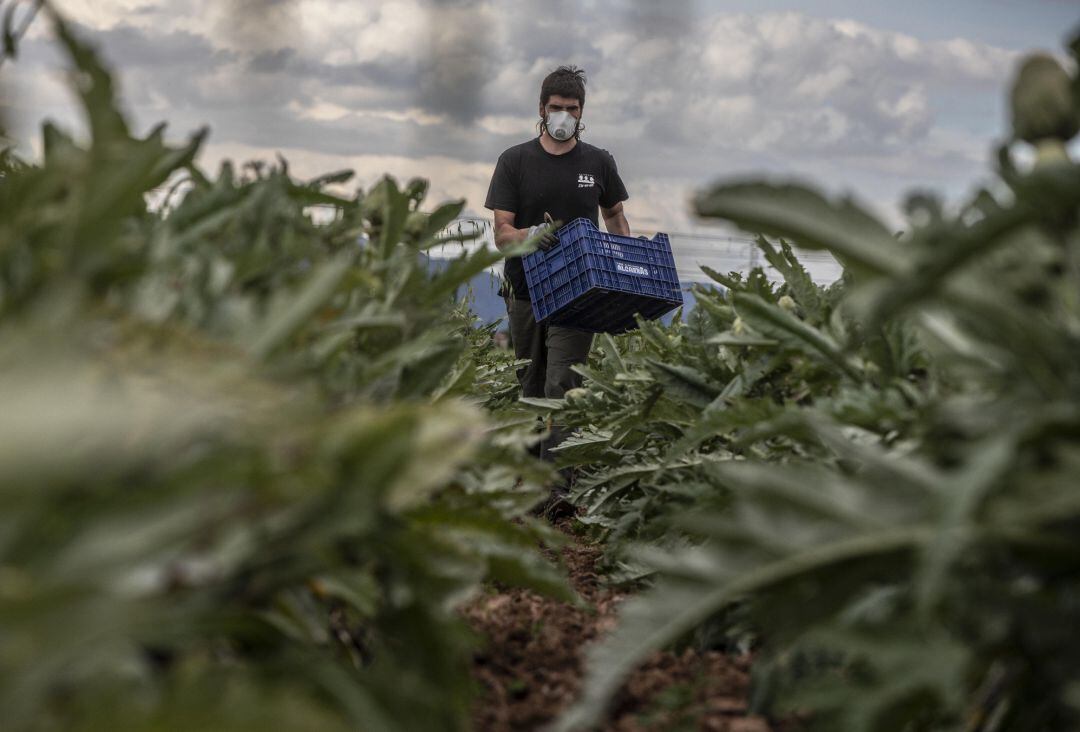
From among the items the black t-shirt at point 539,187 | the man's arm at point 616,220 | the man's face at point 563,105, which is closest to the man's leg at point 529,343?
the black t-shirt at point 539,187

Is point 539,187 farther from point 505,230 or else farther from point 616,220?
point 616,220

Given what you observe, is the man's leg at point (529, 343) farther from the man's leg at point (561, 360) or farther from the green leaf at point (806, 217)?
the green leaf at point (806, 217)

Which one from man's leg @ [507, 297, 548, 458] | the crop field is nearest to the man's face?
man's leg @ [507, 297, 548, 458]

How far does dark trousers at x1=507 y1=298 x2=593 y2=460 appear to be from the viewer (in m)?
6.98

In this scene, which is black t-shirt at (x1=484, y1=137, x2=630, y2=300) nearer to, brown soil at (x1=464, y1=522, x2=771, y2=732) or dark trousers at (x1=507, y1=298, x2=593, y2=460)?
dark trousers at (x1=507, y1=298, x2=593, y2=460)

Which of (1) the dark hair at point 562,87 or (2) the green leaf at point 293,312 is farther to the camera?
(1) the dark hair at point 562,87

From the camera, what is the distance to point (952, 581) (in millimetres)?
1471

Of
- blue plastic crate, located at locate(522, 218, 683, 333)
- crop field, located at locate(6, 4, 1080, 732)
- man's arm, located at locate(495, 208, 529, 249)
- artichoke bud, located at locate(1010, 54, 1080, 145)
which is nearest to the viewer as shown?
crop field, located at locate(6, 4, 1080, 732)

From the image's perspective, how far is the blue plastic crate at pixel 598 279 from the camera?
6.82 m

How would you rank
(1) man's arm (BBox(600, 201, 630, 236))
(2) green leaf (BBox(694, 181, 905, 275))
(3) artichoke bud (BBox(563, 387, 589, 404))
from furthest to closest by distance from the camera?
(1) man's arm (BBox(600, 201, 630, 236)) → (3) artichoke bud (BBox(563, 387, 589, 404)) → (2) green leaf (BBox(694, 181, 905, 275))

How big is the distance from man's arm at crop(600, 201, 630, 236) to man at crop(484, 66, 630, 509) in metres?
0.21

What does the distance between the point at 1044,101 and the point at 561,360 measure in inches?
216

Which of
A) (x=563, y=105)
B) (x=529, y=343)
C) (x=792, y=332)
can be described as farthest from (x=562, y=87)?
(x=792, y=332)

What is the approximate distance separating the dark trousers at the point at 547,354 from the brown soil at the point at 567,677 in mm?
3530
